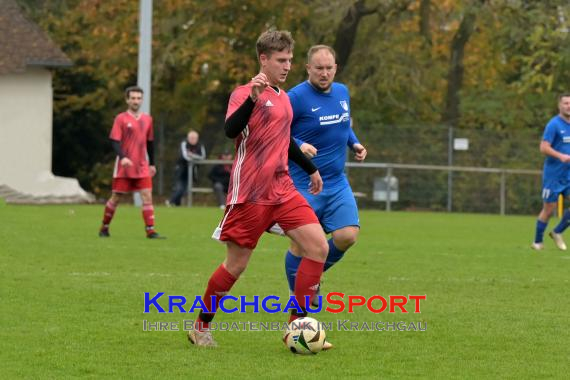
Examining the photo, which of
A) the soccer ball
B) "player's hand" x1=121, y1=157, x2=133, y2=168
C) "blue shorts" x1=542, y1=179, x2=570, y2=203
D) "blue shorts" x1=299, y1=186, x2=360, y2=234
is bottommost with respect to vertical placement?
the soccer ball

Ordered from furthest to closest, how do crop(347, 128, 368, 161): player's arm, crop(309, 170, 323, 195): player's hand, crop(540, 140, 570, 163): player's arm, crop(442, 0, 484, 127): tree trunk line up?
crop(442, 0, 484, 127): tree trunk → crop(540, 140, 570, 163): player's arm → crop(347, 128, 368, 161): player's arm → crop(309, 170, 323, 195): player's hand

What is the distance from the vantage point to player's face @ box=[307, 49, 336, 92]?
902 centimetres

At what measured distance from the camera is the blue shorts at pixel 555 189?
16.2m

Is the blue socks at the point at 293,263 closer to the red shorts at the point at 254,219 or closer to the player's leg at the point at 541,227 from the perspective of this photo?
the red shorts at the point at 254,219

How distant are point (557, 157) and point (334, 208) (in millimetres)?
7104

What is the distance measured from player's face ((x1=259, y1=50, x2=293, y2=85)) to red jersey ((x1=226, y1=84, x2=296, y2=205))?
0.11 m

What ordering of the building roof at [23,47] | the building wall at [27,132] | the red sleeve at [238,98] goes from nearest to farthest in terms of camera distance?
the red sleeve at [238,98], the building roof at [23,47], the building wall at [27,132]

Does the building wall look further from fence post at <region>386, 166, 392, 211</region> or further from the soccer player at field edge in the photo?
the soccer player at field edge

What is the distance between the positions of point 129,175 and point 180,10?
59.4 ft

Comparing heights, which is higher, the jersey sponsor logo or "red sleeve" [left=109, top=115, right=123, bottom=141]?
the jersey sponsor logo

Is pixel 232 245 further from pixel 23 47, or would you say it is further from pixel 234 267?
pixel 23 47

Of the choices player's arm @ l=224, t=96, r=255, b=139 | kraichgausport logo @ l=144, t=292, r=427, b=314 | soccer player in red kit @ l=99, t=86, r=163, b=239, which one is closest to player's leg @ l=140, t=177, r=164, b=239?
soccer player in red kit @ l=99, t=86, r=163, b=239

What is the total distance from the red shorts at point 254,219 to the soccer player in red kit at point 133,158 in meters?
9.32

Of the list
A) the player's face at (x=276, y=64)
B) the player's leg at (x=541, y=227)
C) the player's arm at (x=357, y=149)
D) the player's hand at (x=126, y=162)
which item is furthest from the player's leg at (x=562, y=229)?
the player's face at (x=276, y=64)
